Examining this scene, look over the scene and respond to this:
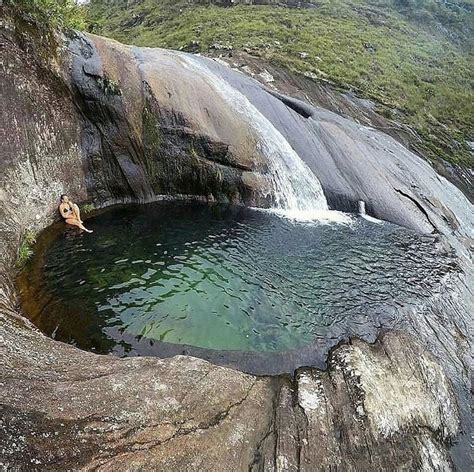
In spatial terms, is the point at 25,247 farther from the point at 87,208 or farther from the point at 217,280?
the point at 217,280

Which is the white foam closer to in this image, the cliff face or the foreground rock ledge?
the cliff face

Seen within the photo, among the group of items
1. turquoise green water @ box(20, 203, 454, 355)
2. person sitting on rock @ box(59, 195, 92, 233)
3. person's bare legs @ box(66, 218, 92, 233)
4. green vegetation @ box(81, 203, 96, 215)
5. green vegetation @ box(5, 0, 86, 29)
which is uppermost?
green vegetation @ box(5, 0, 86, 29)

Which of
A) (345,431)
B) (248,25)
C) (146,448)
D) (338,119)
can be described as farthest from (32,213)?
(248,25)

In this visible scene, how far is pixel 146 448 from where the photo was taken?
5676 mm

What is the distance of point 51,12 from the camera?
1462cm

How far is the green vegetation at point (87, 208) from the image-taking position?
15398 mm

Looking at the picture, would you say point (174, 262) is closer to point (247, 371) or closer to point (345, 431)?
point (247, 371)

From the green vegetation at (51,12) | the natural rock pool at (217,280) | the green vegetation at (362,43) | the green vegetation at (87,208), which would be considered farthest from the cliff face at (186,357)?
the green vegetation at (362,43)

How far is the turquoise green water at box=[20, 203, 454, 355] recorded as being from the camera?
9906mm

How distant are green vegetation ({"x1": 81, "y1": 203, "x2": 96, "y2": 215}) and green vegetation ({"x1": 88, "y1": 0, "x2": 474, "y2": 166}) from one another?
11738 millimetres

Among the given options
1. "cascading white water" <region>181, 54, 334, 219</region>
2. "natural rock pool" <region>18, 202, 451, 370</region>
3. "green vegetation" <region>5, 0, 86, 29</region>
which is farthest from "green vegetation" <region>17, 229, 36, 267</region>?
"cascading white water" <region>181, 54, 334, 219</region>

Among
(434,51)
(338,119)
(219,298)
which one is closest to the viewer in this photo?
(219,298)

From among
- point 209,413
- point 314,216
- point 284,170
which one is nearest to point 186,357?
point 209,413

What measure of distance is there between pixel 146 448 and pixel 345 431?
339 centimetres
